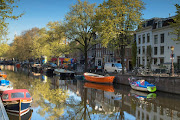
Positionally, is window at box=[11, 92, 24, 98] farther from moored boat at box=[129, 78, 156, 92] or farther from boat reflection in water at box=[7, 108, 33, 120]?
moored boat at box=[129, 78, 156, 92]

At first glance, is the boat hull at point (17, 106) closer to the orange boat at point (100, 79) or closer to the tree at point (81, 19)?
the orange boat at point (100, 79)

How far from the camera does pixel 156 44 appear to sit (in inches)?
1607

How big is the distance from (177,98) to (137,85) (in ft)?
20.1

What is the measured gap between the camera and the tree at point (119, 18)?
30.8m

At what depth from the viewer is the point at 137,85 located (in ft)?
86.8

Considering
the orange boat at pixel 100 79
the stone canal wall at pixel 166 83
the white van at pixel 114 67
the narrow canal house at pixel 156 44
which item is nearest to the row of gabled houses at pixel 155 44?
the narrow canal house at pixel 156 44

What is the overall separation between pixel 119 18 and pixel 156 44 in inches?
531

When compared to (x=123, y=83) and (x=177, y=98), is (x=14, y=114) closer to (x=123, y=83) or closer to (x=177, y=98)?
(x=177, y=98)

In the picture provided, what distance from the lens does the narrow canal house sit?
37.0m

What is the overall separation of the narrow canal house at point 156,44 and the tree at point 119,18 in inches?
335

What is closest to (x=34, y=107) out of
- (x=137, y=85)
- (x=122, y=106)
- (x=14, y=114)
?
(x=14, y=114)

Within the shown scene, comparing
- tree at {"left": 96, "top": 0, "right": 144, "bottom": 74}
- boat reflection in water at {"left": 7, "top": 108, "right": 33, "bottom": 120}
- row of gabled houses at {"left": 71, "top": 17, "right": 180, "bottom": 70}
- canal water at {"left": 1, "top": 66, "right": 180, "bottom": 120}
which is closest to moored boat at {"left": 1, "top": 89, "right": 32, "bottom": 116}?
boat reflection in water at {"left": 7, "top": 108, "right": 33, "bottom": 120}

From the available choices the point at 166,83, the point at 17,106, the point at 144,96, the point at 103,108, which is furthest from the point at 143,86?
the point at 17,106

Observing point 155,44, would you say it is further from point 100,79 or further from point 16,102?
point 16,102
